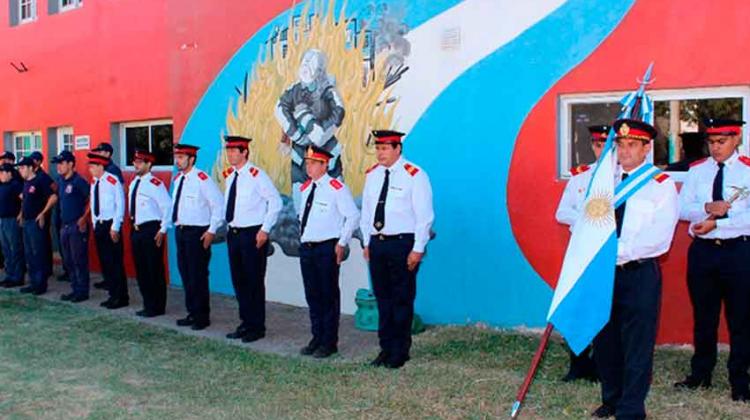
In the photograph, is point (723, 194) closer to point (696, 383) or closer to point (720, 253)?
point (720, 253)

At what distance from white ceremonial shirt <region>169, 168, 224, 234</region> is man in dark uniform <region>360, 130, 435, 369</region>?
96.2 inches

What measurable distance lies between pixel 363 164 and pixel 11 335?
4.06m

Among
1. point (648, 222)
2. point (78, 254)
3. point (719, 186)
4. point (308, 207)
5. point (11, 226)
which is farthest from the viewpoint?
point (11, 226)

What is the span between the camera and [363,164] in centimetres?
904

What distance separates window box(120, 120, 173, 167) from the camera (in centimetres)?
1201

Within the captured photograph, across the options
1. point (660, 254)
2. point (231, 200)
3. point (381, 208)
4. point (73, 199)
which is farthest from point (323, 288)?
point (73, 199)

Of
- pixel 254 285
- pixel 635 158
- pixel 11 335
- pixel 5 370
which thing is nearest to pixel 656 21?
pixel 635 158

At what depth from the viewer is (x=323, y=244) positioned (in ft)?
24.6

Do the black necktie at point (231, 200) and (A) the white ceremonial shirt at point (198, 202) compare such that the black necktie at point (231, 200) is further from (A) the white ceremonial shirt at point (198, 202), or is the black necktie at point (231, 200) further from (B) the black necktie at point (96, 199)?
(B) the black necktie at point (96, 199)

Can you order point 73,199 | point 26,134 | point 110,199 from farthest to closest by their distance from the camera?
point 26,134, point 73,199, point 110,199

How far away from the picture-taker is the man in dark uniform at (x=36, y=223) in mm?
11391

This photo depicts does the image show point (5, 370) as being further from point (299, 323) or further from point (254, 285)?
point (299, 323)

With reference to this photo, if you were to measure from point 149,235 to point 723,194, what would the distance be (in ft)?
20.6

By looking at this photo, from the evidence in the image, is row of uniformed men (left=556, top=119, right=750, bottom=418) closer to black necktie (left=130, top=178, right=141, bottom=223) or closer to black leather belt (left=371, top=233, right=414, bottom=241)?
black leather belt (left=371, top=233, right=414, bottom=241)
